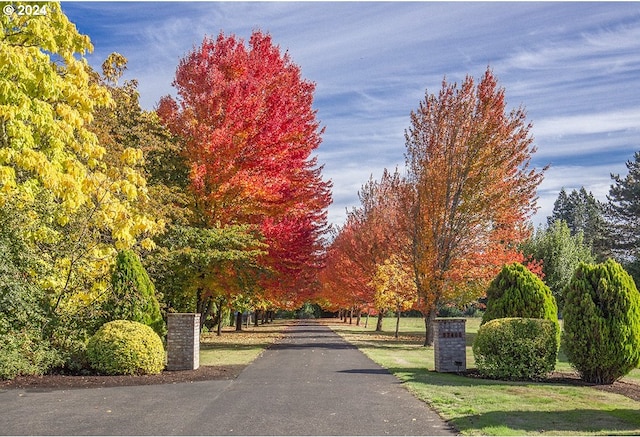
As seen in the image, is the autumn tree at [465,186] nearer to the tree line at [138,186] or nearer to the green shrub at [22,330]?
the tree line at [138,186]

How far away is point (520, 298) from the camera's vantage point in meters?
16.0

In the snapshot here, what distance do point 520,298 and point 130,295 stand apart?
→ 35.3ft

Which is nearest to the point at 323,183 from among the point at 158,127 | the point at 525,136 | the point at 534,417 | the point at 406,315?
the point at 158,127

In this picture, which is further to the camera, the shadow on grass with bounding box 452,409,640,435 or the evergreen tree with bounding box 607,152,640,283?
the evergreen tree with bounding box 607,152,640,283

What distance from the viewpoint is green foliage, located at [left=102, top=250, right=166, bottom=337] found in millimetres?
16062

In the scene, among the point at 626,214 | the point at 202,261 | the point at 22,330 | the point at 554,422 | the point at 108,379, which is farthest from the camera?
the point at 626,214

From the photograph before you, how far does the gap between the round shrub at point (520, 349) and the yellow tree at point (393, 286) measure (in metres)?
17.9

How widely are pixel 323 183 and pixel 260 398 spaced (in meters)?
15.5

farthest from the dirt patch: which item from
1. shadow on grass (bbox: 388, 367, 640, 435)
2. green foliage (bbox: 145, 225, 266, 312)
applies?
shadow on grass (bbox: 388, 367, 640, 435)

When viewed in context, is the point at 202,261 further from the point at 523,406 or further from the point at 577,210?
the point at 577,210

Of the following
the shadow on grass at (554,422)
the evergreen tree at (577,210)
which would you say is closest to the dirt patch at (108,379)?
the shadow on grass at (554,422)

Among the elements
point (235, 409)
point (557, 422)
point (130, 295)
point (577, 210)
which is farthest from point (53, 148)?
point (577, 210)

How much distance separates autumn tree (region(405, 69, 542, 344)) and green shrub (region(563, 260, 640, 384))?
12.3 meters

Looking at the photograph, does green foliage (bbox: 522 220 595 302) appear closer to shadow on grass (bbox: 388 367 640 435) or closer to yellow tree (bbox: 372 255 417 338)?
yellow tree (bbox: 372 255 417 338)
